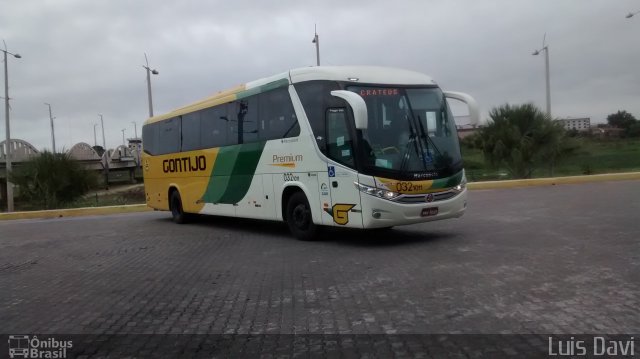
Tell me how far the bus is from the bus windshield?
0.02 m

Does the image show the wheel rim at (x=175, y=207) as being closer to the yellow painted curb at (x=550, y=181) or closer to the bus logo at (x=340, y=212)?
the bus logo at (x=340, y=212)

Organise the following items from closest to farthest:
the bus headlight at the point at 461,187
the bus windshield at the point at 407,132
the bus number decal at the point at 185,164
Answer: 1. the bus windshield at the point at 407,132
2. the bus headlight at the point at 461,187
3. the bus number decal at the point at 185,164

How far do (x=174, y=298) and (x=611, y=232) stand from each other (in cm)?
730

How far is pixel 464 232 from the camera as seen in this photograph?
1072 cm

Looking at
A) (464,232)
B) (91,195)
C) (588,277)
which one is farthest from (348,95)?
(91,195)

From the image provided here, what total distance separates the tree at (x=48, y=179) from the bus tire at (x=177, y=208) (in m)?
19.4

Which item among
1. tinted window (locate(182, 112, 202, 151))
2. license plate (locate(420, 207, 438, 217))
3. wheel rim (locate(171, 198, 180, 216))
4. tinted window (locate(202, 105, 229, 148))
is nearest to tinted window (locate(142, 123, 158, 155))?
wheel rim (locate(171, 198, 180, 216))

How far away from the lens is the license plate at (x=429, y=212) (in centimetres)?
945

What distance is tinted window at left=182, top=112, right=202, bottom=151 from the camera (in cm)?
1448

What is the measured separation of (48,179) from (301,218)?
27.5 metres

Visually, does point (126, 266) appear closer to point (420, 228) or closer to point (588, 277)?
point (420, 228)

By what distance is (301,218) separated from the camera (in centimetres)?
1080

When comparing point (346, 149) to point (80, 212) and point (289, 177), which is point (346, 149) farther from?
point (80, 212)

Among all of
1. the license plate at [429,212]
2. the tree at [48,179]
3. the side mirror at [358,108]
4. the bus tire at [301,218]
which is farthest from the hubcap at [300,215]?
the tree at [48,179]
